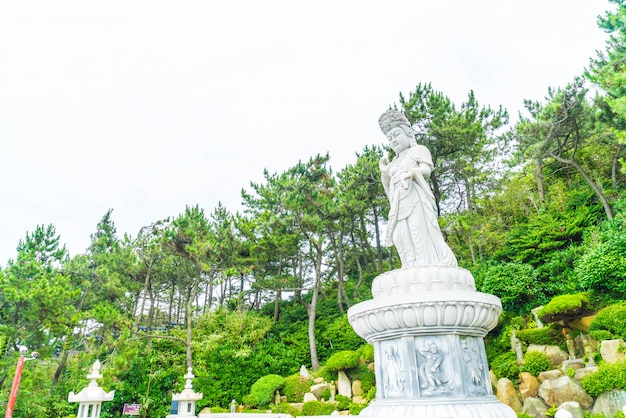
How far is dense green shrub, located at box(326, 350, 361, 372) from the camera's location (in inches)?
442

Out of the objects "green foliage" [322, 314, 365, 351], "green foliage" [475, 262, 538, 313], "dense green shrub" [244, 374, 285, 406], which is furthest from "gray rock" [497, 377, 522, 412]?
"dense green shrub" [244, 374, 285, 406]

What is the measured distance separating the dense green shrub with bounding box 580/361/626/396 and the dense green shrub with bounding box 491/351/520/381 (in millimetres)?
1501

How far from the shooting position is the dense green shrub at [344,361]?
36.8 ft

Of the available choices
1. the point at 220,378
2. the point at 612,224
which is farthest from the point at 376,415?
the point at 220,378

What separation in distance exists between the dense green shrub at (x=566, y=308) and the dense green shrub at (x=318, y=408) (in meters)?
A: 5.52

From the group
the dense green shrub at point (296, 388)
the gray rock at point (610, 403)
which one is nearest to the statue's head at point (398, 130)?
the gray rock at point (610, 403)

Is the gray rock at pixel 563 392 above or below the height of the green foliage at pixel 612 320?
below

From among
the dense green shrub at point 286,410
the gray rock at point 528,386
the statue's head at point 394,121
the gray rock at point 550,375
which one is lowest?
the dense green shrub at point 286,410

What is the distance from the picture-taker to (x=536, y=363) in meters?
8.20

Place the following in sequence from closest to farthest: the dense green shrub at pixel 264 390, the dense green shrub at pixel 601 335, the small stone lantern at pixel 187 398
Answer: the dense green shrub at pixel 601 335 → the small stone lantern at pixel 187 398 → the dense green shrub at pixel 264 390

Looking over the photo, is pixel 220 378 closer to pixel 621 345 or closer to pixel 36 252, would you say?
pixel 36 252

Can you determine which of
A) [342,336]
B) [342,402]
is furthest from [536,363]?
[342,336]

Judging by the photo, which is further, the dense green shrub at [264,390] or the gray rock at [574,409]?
the dense green shrub at [264,390]

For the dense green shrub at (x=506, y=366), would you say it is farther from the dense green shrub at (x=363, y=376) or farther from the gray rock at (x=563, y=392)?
the dense green shrub at (x=363, y=376)
